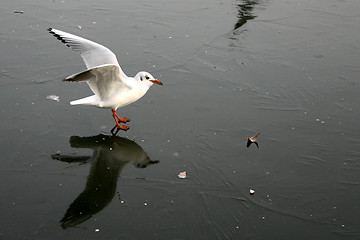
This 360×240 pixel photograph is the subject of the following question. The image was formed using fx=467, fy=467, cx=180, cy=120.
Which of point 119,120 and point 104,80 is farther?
point 119,120

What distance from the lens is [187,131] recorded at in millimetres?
5203

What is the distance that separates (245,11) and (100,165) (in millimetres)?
5117

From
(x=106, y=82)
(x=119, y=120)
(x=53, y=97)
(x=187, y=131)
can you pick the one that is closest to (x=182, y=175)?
(x=187, y=131)

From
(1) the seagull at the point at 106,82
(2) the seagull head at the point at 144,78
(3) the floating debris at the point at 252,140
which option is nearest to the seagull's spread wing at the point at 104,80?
(1) the seagull at the point at 106,82

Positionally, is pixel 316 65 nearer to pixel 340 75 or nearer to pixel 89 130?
pixel 340 75

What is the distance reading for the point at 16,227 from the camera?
376 centimetres

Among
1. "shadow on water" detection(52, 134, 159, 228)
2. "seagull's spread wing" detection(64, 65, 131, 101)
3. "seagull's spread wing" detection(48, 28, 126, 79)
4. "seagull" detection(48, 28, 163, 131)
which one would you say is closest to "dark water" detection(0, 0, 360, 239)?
"shadow on water" detection(52, 134, 159, 228)

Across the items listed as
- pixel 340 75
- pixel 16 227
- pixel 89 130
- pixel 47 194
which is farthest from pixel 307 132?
pixel 16 227

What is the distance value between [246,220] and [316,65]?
3.65m

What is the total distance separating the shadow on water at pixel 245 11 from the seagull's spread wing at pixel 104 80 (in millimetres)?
3416

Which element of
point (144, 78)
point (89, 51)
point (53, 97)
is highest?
point (89, 51)

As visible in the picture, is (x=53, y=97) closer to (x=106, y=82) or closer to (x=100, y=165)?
(x=106, y=82)

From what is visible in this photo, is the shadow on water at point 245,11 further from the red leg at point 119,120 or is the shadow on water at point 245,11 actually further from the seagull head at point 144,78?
the red leg at point 119,120

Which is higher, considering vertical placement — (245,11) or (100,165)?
(245,11)
